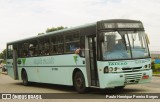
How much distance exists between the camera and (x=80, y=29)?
55.2ft

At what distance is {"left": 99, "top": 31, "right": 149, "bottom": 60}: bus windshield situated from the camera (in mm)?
15023

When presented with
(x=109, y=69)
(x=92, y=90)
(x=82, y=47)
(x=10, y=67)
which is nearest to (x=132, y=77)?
(x=109, y=69)

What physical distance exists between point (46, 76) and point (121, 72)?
6.94m

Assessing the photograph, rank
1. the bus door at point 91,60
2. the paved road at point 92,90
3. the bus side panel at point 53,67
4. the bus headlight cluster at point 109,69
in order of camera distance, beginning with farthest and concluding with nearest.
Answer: the bus side panel at point 53,67
the paved road at point 92,90
the bus door at point 91,60
the bus headlight cluster at point 109,69

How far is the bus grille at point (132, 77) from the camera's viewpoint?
15.0 m

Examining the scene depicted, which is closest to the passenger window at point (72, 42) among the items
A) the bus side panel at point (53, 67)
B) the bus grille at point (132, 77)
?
the bus side panel at point (53, 67)

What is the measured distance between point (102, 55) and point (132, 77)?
144 cm

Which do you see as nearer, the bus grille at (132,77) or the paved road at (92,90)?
the bus grille at (132,77)

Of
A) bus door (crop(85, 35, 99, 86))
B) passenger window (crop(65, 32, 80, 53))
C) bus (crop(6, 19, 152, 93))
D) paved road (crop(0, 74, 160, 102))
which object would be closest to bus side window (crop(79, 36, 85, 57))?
bus (crop(6, 19, 152, 93))

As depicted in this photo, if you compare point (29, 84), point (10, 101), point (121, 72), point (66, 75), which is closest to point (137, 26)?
point (121, 72)

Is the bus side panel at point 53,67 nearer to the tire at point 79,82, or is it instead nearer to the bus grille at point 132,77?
the tire at point 79,82

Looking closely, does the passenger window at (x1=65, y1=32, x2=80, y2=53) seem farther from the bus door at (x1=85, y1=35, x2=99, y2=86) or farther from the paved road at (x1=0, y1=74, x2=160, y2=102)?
the paved road at (x1=0, y1=74, x2=160, y2=102)

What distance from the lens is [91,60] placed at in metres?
16.1

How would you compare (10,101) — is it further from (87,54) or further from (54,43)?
(54,43)
